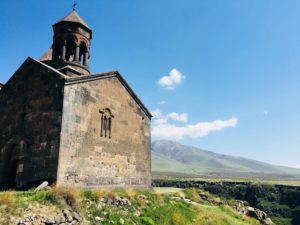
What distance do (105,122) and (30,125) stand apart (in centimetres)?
309

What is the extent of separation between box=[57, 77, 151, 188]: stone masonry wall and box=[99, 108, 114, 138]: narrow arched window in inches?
7.0

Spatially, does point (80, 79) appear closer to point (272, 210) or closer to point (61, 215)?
point (61, 215)

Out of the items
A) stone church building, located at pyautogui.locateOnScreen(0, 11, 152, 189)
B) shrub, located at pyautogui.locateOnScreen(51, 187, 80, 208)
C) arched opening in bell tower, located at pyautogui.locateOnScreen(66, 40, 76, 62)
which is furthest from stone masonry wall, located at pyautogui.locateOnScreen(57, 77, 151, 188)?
arched opening in bell tower, located at pyautogui.locateOnScreen(66, 40, 76, 62)

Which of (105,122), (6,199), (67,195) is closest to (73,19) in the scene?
→ (105,122)

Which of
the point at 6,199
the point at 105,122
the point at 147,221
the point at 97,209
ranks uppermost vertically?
the point at 105,122

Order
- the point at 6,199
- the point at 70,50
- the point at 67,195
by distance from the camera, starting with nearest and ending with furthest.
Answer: the point at 6,199 → the point at 67,195 → the point at 70,50

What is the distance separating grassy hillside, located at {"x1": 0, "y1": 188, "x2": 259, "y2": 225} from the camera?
742 centimetres

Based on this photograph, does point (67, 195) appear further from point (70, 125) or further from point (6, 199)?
point (70, 125)

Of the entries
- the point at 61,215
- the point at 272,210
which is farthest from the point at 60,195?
the point at 272,210

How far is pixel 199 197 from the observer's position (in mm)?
17141

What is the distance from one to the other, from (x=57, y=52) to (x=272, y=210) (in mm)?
45676

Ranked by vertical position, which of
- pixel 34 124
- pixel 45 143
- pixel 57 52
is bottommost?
pixel 45 143

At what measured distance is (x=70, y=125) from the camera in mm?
11250

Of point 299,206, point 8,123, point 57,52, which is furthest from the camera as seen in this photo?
point 299,206
